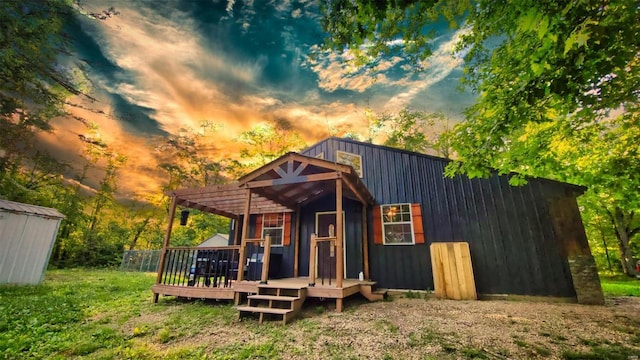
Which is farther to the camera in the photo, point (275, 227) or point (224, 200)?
point (275, 227)

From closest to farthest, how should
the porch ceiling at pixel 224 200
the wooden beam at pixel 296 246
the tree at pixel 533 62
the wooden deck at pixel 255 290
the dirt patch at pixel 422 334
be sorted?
the tree at pixel 533 62
the dirt patch at pixel 422 334
the wooden deck at pixel 255 290
the porch ceiling at pixel 224 200
the wooden beam at pixel 296 246

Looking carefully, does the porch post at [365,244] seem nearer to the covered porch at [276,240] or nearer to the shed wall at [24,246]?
the covered porch at [276,240]

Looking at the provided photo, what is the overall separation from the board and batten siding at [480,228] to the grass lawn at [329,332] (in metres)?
0.93

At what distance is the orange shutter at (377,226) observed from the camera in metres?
7.29

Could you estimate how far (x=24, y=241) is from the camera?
772cm

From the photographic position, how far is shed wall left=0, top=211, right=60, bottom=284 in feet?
23.8

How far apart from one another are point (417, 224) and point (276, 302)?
14.8 feet

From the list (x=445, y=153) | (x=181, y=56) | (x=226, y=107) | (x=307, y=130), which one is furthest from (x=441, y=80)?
(x=181, y=56)

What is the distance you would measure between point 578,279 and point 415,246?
11.2 feet

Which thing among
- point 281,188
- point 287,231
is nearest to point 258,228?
point 287,231

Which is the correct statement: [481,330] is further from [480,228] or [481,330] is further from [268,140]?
[268,140]

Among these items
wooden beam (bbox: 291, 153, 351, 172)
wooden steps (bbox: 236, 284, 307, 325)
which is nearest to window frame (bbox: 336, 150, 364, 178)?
wooden beam (bbox: 291, 153, 351, 172)

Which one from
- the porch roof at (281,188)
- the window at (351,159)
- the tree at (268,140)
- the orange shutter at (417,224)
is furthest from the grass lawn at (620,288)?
the tree at (268,140)

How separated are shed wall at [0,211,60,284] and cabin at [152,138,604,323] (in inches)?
205
